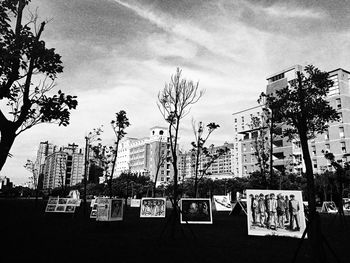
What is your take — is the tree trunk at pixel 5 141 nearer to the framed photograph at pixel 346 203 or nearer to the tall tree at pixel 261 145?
the tall tree at pixel 261 145

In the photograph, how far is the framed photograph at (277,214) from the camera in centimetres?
1492

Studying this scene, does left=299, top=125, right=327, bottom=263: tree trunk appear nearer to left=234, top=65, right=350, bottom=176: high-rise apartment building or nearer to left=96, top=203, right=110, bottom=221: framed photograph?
left=96, top=203, right=110, bottom=221: framed photograph

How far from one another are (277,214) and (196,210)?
7.17 metres

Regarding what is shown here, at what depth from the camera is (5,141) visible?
30.0 feet

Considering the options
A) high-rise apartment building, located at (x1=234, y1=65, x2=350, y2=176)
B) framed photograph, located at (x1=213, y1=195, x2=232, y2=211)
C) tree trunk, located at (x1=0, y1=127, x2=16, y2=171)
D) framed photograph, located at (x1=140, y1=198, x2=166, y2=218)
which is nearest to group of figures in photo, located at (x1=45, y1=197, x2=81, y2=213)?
framed photograph, located at (x1=140, y1=198, x2=166, y2=218)

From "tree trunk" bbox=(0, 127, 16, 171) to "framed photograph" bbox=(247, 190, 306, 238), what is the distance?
470 inches

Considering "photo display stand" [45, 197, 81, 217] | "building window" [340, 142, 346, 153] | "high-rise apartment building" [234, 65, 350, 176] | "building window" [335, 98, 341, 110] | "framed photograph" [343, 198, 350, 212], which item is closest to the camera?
"photo display stand" [45, 197, 81, 217]

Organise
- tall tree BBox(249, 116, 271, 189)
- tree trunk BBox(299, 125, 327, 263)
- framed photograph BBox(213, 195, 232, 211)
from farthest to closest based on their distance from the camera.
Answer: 1. framed photograph BBox(213, 195, 232, 211)
2. tall tree BBox(249, 116, 271, 189)
3. tree trunk BBox(299, 125, 327, 263)

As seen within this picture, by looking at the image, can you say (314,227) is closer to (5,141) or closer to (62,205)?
(5,141)

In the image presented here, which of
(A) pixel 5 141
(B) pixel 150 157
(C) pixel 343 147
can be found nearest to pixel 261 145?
(A) pixel 5 141

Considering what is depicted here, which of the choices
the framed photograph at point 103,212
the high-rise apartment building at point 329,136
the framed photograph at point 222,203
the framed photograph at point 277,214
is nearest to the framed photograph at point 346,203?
the framed photograph at point 222,203

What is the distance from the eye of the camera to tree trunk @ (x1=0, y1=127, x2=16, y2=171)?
8.95 meters

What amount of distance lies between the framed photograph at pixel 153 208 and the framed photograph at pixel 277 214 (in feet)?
51.1

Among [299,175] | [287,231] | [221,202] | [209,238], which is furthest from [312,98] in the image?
[299,175]
